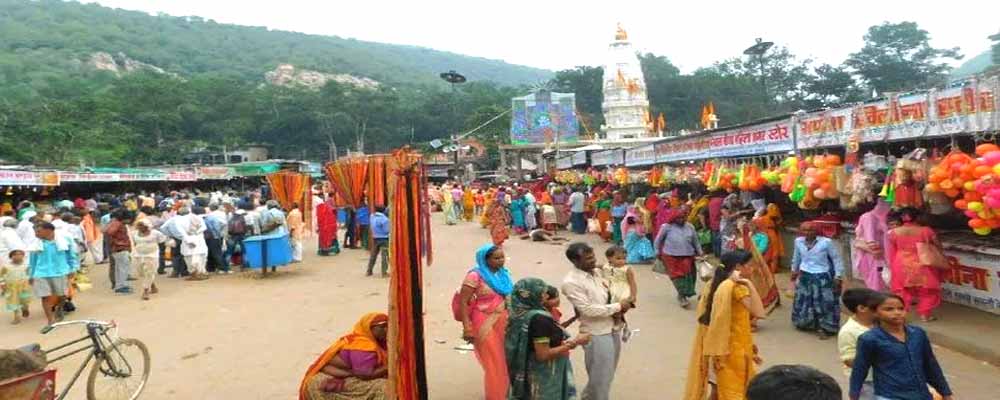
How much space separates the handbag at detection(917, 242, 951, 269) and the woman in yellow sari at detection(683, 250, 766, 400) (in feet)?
10.0

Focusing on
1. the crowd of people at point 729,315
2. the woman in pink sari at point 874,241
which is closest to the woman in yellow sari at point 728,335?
the crowd of people at point 729,315

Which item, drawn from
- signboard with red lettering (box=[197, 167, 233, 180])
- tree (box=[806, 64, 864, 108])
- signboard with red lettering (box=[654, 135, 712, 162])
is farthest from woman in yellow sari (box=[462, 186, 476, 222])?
tree (box=[806, 64, 864, 108])

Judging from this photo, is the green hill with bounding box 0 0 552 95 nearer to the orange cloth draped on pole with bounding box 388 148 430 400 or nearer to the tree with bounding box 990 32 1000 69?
the orange cloth draped on pole with bounding box 388 148 430 400

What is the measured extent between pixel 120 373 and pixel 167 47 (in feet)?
391

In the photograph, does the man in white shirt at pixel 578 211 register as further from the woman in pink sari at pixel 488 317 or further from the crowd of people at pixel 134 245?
the woman in pink sari at pixel 488 317

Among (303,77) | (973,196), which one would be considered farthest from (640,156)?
(303,77)

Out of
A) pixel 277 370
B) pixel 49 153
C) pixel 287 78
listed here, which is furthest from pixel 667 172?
pixel 287 78

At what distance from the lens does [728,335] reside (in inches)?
154

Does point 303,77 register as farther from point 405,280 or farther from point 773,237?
point 405,280

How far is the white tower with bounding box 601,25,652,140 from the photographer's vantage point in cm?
5069

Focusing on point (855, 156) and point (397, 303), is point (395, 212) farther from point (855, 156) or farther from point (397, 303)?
point (855, 156)

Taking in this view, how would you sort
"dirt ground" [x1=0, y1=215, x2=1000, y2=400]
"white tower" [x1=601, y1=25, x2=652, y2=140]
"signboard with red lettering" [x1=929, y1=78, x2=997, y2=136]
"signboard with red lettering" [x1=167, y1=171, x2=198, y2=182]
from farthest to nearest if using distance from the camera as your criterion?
"white tower" [x1=601, y1=25, x2=652, y2=140], "signboard with red lettering" [x1=167, y1=171, x2=198, y2=182], "dirt ground" [x1=0, y1=215, x2=1000, y2=400], "signboard with red lettering" [x1=929, y1=78, x2=997, y2=136]

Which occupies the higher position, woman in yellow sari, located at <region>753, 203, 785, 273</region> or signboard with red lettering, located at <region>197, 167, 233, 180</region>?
signboard with red lettering, located at <region>197, 167, 233, 180</region>

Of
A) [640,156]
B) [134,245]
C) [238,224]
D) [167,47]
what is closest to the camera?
[134,245]
